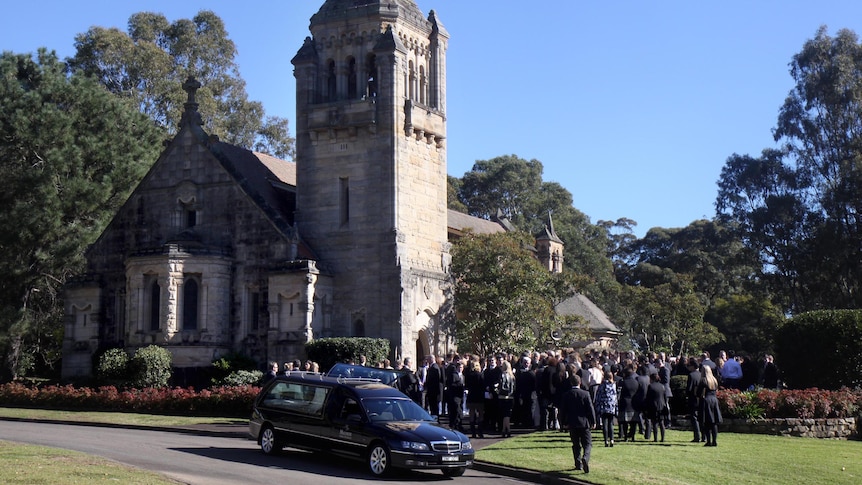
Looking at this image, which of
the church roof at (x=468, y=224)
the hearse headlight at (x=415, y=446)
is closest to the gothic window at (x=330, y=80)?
the church roof at (x=468, y=224)

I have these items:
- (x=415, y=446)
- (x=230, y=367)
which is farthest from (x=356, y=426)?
(x=230, y=367)

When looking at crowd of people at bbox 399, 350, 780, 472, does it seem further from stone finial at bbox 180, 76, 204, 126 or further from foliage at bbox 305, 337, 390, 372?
stone finial at bbox 180, 76, 204, 126

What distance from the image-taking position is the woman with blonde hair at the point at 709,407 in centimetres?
2317

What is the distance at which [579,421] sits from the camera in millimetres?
19359

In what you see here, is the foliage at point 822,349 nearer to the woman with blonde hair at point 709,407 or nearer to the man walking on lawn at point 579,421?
the woman with blonde hair at point 709,407

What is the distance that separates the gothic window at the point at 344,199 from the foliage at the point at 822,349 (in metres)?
17.4

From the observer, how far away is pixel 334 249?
41.3 m

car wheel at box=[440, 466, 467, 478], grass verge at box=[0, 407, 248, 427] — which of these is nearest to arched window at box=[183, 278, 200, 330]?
grass verge at box=[0, 407, 248, 427]

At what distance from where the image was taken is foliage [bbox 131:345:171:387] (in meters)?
38.1

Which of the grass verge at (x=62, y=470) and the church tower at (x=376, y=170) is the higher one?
the church tower at (x=376, y=170)

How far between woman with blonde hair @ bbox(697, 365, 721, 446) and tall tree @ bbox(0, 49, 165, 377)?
31.6 m

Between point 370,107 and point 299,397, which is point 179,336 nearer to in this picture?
point 370,107

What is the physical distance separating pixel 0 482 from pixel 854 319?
27222mm

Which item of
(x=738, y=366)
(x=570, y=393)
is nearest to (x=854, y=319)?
(x=738, y=366)
